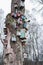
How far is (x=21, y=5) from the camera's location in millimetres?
2541

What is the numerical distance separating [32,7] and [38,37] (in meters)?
1.14

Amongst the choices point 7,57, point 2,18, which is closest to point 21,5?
point 7,57

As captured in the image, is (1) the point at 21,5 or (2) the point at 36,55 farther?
(2) the point at 36,55

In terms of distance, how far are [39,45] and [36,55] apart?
0.44 m

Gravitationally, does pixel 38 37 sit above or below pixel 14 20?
below

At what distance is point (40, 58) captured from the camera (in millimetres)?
8672

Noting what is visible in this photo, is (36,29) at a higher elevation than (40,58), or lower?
higher

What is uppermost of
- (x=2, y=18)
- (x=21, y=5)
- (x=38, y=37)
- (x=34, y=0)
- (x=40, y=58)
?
(x=21, y=5)

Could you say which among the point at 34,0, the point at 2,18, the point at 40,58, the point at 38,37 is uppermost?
the point at 34,0

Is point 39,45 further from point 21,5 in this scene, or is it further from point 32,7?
point 21,5

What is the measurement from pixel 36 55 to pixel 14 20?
20.4 feet

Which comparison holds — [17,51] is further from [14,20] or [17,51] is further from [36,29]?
[36,29]

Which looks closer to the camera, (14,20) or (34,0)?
(14,20)

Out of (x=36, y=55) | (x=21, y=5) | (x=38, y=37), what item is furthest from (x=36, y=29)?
(x=21, y=5)
